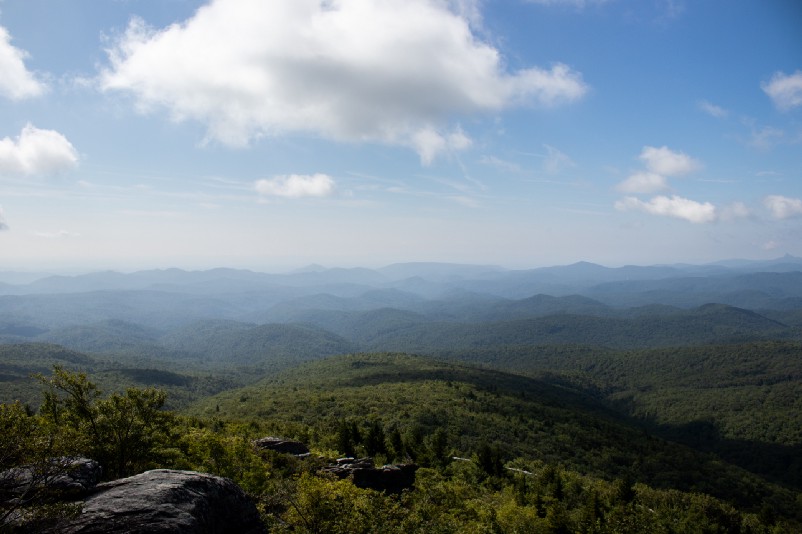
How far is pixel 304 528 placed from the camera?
72.9 ft

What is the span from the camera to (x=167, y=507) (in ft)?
48.8

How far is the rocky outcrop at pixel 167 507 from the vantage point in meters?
13.8

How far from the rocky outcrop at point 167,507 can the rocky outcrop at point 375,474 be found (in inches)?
873

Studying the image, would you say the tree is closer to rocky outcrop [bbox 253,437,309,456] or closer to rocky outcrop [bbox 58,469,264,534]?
rocky outcrop [bbox 58,469,264,534]

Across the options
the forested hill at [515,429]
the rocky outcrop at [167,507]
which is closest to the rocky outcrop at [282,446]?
the rocky outcrop at [167,507]

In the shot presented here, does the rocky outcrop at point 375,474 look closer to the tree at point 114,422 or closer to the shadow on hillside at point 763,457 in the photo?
the tree at point 114,422

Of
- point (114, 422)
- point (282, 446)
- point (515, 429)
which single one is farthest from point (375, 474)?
point (515, 429)

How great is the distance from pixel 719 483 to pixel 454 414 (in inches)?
3209

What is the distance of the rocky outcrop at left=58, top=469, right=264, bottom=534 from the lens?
1379 centimetres

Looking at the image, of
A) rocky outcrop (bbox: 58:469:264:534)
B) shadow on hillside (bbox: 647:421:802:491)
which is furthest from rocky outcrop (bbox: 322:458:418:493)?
shadow on hillside (bbox: 647:421:802:491)

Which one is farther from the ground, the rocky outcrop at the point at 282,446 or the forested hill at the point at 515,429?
the rocky outcrop at the point at 282,446

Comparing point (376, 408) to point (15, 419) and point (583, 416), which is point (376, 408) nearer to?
point (583, 416)

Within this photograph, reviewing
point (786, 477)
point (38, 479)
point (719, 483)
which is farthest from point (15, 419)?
point (786, 477)

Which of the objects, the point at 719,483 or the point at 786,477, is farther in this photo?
the point at 786,477
